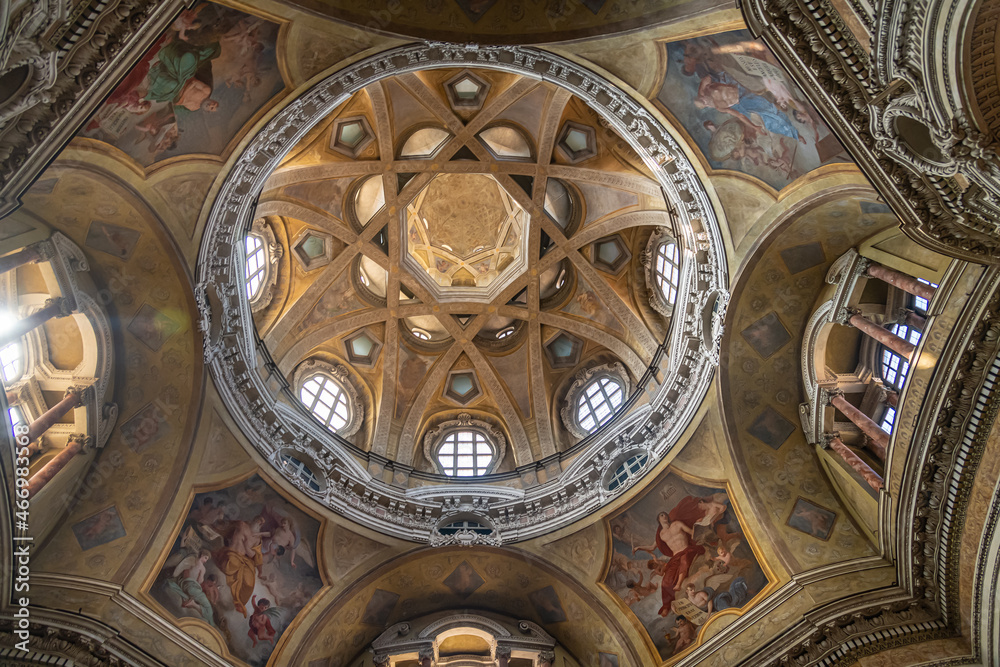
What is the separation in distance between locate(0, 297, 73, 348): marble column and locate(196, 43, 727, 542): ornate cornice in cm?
239

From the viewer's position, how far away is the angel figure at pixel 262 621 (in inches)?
621

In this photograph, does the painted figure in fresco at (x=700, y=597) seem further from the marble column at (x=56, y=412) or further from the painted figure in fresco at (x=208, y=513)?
the marble column at (x=56, y=412)

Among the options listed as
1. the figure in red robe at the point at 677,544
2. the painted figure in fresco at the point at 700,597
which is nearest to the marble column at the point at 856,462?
the figure in red robe at the point at 677,544

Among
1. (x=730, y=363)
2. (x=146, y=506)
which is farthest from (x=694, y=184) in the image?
(x=146, y=506)

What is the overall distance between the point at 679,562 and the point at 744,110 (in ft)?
32.4

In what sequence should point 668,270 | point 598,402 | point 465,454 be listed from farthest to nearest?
1. point 465,454
2. point 598,402
3. point 668,270

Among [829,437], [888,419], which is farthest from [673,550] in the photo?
[888,419]

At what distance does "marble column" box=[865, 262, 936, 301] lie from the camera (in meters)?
11.9

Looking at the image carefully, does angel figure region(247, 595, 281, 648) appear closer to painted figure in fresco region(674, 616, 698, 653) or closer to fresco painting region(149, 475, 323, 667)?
fresco painting region(149, 475, 323, 667)

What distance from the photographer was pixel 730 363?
15.5m

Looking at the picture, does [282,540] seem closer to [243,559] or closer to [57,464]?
[243,559]

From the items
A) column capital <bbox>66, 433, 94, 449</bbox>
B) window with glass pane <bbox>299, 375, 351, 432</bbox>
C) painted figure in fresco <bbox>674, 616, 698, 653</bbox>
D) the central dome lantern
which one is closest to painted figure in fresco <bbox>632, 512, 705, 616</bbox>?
painted figure in fresco <bbox>674, 616, 698, 653</bbox>

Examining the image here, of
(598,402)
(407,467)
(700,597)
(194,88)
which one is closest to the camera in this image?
(194,88)

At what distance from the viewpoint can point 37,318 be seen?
41.6 ft
